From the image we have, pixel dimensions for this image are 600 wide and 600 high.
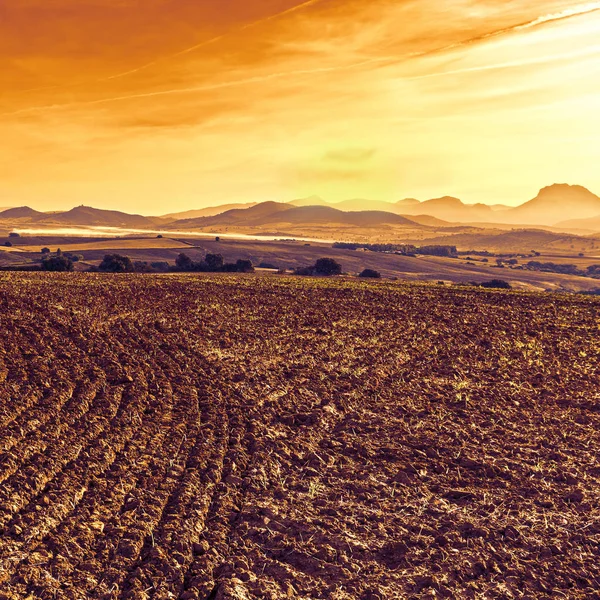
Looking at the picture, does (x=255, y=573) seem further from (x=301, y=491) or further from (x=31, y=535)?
(x=31, y=535)

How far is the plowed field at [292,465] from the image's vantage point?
10125mm

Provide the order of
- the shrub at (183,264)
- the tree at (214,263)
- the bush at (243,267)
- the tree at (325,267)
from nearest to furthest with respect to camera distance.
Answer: the tree at (325,267) → the bush at (243,267) → the tree at (214,263) → the shrub at (183,264)

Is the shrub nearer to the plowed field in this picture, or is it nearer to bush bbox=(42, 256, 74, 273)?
bush bbox=(42, 256, 74, 273)

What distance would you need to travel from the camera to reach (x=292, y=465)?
47.4 ft

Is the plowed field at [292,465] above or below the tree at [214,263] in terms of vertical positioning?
below

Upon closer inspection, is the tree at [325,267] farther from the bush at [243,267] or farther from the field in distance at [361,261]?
the field in distance at [361,261]

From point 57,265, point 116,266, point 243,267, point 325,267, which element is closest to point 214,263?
point 243,267

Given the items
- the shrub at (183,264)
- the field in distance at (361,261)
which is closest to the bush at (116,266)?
the shrub at (183,264)

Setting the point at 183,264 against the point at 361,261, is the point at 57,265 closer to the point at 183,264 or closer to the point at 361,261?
the point at 183,264

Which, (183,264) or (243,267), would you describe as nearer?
(243,267)

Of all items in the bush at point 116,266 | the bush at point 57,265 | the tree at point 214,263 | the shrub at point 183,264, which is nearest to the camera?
the bush at point 57,265

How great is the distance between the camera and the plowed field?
33.2ft

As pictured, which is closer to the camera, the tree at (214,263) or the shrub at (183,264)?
the tree at (214,263)

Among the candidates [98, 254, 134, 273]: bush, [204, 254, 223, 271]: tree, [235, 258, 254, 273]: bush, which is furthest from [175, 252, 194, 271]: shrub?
[98, 254, 134, 273]: bush
